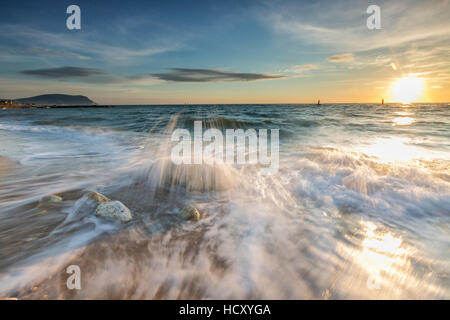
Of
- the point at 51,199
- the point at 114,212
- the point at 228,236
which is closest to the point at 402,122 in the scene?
the point at 228,236

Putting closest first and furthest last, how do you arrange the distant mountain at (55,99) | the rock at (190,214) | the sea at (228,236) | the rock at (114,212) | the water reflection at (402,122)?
the sea at (228,236) < the rock at (114,212) < the rock at (190,214) < the water reflection at (402,122) < the distant mountain at (55,99)

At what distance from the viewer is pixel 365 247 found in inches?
101

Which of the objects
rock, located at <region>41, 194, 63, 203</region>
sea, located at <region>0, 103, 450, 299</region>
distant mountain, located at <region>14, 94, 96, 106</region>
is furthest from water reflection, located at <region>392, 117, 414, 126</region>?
distant mountain, located at <region>14, 94, 96, 106</region>

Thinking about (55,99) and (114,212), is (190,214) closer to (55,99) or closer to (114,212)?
(114,212)

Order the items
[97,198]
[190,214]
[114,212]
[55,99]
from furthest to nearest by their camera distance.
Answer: [55,99] → [97,198] → [190,214] → [114,212]

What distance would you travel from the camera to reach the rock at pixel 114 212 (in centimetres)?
291

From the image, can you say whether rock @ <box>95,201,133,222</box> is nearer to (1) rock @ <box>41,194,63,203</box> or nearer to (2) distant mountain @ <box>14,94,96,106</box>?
(1) rock @ <box>41,194,63,203</box>

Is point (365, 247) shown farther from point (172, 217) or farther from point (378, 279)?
point (172, 217)

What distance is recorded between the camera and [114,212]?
2963 mm

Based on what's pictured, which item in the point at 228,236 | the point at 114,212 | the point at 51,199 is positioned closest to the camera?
the point at 228,236

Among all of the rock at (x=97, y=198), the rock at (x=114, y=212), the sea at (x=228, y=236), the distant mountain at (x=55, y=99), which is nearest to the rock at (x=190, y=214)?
the sea at (x=228, y=236)

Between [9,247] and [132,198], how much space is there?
1612 millimetres

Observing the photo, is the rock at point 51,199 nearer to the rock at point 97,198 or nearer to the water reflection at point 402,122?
the rock at point 97,198
